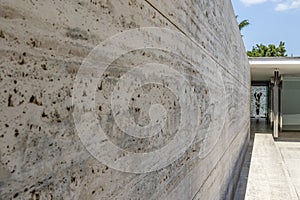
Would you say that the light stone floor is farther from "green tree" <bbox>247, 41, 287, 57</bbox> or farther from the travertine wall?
"green tree" <bbox>247, 41, 287, 57</bbox>

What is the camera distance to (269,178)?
18.3 ft

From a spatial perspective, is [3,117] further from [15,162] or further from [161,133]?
[161,133]

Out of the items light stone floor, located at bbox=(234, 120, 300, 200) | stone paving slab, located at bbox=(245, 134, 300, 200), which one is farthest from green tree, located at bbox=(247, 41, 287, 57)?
stone paving slab, located at bbox=(245, 134, 300, 200)

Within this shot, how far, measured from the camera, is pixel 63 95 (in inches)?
27.1

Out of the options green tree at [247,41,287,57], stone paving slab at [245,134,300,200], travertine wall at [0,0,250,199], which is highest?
green tree at [247,41,287,57]

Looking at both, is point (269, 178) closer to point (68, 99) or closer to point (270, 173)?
point (270, 173)

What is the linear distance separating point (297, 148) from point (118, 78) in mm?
9232

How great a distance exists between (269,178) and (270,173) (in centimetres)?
43

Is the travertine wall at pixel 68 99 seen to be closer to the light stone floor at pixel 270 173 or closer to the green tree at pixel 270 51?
the light stone floor at pixel 270 173

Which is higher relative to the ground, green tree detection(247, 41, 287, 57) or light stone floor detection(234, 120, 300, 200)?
green tree detection(247, 41, 287, 57)

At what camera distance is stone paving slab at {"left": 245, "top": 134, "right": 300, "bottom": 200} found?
4.65 metres

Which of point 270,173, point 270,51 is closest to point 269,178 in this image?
point 270,173

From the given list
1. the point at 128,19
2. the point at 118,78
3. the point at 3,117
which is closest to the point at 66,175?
the point at 3,117

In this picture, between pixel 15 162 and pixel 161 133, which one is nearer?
pixel 15 162
